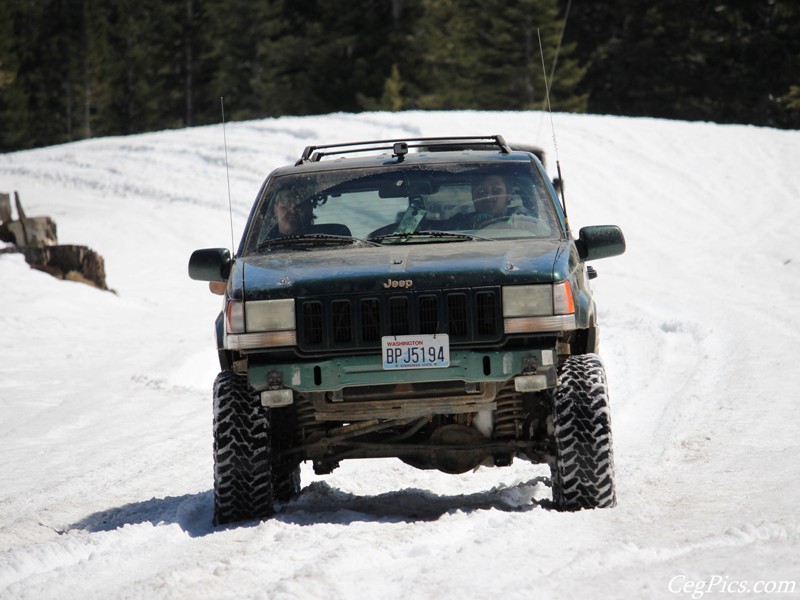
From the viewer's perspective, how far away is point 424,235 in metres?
6.34

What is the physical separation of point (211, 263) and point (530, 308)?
71.1 inches

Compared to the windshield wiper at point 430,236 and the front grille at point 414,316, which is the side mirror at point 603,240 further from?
the front grille at point 414,316

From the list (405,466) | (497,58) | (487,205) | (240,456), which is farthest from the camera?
(497,58)

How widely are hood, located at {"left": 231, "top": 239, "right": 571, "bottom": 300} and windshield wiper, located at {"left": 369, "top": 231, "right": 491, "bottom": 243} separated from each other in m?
0.23

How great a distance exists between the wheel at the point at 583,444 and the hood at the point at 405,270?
545 mm

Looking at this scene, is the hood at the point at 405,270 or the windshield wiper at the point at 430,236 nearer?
the hood at the point at 405,270

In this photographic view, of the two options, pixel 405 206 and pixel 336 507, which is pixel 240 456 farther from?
pixel 405 206

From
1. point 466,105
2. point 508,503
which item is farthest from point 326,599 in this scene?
point 466,105

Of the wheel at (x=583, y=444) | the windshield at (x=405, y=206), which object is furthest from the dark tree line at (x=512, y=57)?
the wheel at (x=583, y=444)

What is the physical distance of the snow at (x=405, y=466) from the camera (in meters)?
4.54

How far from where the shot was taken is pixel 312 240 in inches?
253

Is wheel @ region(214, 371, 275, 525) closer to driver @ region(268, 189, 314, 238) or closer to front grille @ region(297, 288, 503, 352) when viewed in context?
front grille @ region(297, 288, 503, 352)

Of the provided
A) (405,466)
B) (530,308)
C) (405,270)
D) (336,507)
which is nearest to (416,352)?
(405,270)

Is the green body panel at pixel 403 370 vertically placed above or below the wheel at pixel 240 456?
above
